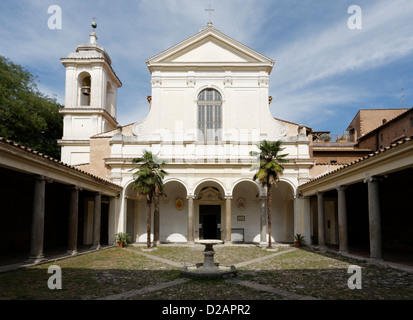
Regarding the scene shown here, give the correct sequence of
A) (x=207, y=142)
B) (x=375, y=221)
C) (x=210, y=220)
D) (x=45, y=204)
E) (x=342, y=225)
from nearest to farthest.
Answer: (x=375, y=221), (x=342, y=225), (x=45, y=204), (x=207, y=142), (x=210, y=220)

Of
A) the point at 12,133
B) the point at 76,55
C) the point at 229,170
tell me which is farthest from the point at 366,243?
the point at 12,133

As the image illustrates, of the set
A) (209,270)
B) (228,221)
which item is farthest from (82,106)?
(209,270)

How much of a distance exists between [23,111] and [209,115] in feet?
56.9

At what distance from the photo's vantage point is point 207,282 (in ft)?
34.2

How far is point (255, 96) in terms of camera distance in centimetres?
2570

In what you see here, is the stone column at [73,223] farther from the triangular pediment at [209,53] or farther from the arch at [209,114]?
the triangular pediment at [209,53]

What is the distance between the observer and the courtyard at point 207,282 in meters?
8.66

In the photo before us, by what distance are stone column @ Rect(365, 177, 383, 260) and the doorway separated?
13.2 meters

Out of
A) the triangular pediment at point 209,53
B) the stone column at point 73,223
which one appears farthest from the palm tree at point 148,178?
the triangular pediment at point 209,53

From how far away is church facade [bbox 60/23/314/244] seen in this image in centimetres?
2373

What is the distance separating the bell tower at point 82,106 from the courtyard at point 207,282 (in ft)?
47.0

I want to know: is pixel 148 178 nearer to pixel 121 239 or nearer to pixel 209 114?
pixel 121 239

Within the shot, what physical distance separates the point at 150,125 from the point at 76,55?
9526 mm
